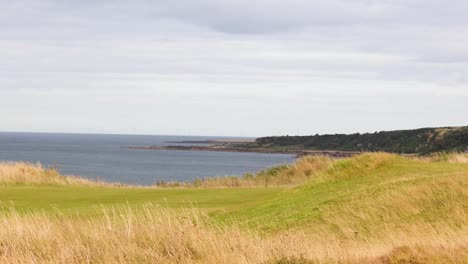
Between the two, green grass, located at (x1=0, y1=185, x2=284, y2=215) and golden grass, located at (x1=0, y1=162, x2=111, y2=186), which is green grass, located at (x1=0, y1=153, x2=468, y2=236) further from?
golden grass, located at (x1=0, y1=162, x2=111, y2=186)

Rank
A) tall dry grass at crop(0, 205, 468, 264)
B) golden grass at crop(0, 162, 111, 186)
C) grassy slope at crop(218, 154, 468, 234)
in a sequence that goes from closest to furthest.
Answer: tall dry grass at crop(0, 205, 468, 264) → grassy slope at crop(218, 154, 468, 234) → golden grass at crop(0, 162, 111, 186)

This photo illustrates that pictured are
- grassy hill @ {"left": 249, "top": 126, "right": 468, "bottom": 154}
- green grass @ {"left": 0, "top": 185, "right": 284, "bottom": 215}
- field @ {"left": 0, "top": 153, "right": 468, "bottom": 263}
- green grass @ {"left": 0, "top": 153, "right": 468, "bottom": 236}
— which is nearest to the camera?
field @ {"left": 0, "top": 153, "right": 468, "bottom": 263}

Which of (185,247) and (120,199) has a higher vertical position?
(185,247)

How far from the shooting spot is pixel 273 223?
632 inches

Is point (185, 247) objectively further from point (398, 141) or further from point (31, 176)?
point (398, 141)

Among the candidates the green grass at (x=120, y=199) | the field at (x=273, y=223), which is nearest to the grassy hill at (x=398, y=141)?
the green grass at (x=120, y=199)

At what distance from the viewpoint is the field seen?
35.3 feet

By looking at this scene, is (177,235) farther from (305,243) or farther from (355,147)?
(355,147)

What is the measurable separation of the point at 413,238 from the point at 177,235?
456 cm

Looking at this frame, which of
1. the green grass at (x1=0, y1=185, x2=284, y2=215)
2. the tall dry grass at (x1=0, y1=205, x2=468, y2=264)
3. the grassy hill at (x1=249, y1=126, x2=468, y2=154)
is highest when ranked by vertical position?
the grassy hill at (x1=249, y1=126, x2=468, y2=154)

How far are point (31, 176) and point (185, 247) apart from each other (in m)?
23.9

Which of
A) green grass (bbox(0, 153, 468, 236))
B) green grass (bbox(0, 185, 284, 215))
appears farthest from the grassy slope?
green grass (bbox(0, 185, 284, 215))

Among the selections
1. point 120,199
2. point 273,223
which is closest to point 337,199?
point 273,223

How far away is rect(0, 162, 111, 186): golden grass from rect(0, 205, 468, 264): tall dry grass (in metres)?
19.9
